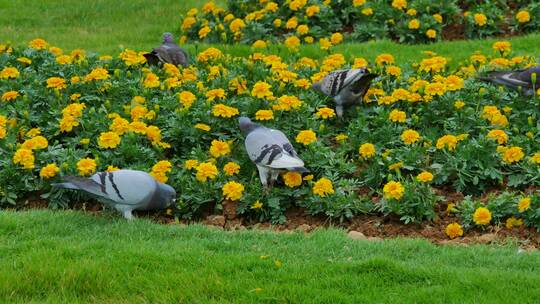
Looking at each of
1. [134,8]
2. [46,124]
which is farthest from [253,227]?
[134,8]

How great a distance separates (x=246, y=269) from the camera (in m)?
5.12

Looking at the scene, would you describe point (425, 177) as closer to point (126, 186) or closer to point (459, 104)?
point (459, 104)

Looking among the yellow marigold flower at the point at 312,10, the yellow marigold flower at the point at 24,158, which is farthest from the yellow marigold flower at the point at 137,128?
the yellow marigold flower at the point at 312,10

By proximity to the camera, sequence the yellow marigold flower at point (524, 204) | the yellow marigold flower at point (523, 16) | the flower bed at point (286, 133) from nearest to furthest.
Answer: the yellow marigold flower at point (524, 204)
the flower bed at point (286, 133)
the yellow marigold flower at point (523, 16)

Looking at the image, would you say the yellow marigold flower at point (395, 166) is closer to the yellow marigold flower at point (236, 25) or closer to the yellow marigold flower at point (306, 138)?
the yellow marigold flower at point (306, 138)

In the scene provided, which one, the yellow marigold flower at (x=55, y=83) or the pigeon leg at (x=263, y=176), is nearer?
the pigeon leg at (x=263, y=176)

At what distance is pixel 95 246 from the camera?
5.48m

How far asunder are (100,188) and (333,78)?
2.39m

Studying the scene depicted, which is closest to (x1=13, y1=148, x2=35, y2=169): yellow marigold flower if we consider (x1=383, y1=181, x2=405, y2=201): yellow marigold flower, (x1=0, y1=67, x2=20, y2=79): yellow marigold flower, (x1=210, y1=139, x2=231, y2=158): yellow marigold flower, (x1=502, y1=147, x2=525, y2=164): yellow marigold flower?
(x1=210, y1=139, x2=231, y2=158): yellow marigold flower

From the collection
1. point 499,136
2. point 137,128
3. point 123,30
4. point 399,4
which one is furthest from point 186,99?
point 123,30

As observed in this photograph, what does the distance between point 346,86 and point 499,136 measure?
134 cm

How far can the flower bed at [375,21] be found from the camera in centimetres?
1046

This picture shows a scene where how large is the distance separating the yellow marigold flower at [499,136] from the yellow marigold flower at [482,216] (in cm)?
94

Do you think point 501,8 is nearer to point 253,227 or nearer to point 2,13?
point 253,227
